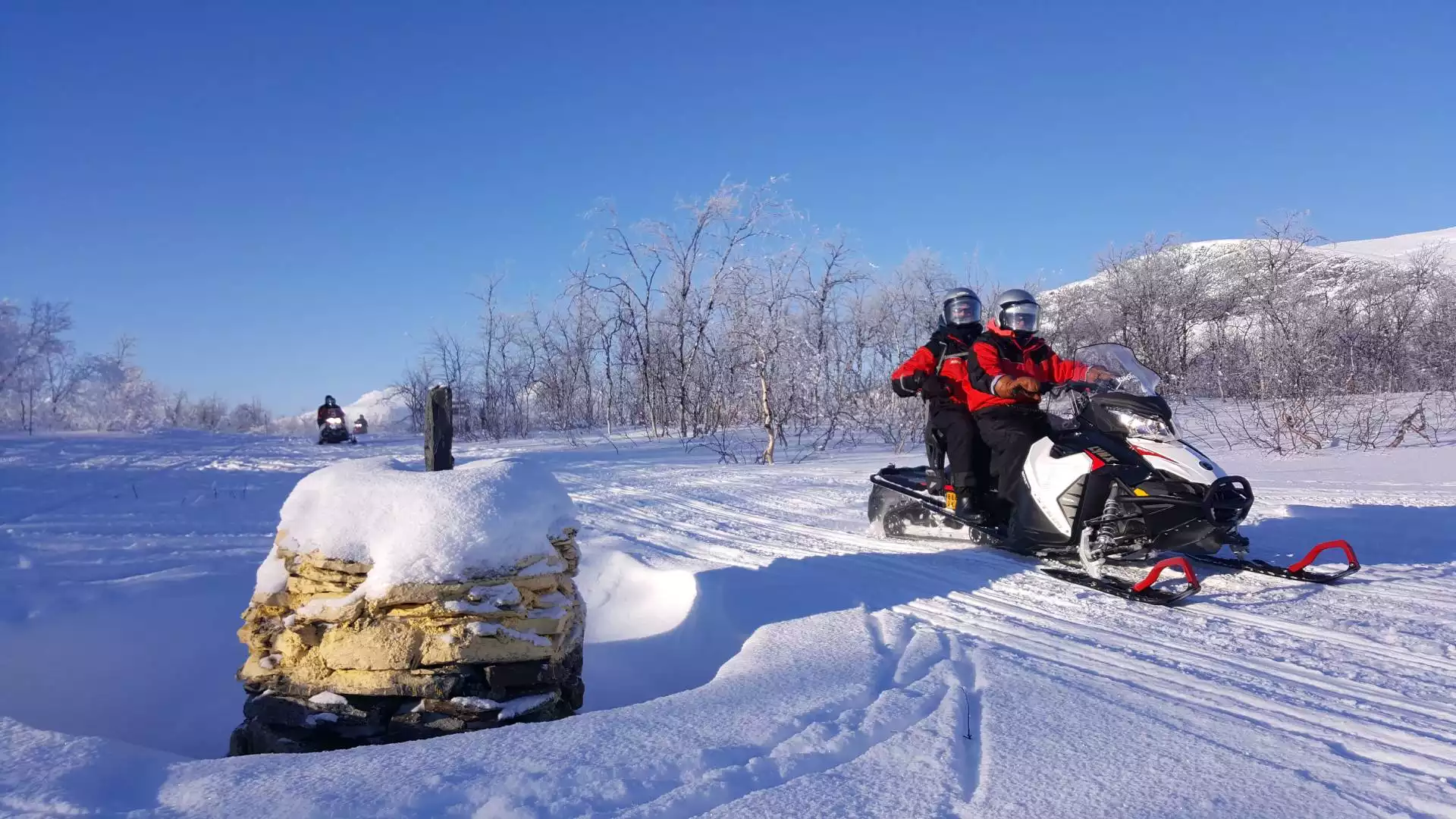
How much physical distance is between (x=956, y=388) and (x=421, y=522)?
154 inches

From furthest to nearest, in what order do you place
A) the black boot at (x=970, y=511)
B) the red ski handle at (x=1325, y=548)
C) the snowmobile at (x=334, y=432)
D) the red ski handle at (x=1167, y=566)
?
the snowmobile at (x=334, y=432) → the black boot at (x=970, y=511) → the red ski handle at (x=1325, y=548) → the red ski handle at (x=1167, y=566)

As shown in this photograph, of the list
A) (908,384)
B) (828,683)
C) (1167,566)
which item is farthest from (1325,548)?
Answer: (828,683)

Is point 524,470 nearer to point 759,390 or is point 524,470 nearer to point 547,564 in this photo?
point 547,564

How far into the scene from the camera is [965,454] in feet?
18.2

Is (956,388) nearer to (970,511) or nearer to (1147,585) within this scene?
(970,511)

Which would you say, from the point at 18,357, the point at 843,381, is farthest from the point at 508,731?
the point at 18,357

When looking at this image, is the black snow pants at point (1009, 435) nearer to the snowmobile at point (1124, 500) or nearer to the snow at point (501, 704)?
the snowmobile at point (1124, 500)

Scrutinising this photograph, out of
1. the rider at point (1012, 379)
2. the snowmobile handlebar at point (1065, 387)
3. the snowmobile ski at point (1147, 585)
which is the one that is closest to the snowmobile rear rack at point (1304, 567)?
the snowmobile ski at point (1147, 585)

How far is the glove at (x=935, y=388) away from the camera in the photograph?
19.0 ft

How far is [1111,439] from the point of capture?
464cm

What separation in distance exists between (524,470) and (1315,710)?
338cm

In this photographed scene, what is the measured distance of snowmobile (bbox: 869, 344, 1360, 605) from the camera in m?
4.20

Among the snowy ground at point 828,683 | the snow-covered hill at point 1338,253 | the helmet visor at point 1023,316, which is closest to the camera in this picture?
the snowy ground at point 828,683

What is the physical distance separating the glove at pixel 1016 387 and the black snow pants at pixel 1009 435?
0.70 feet
